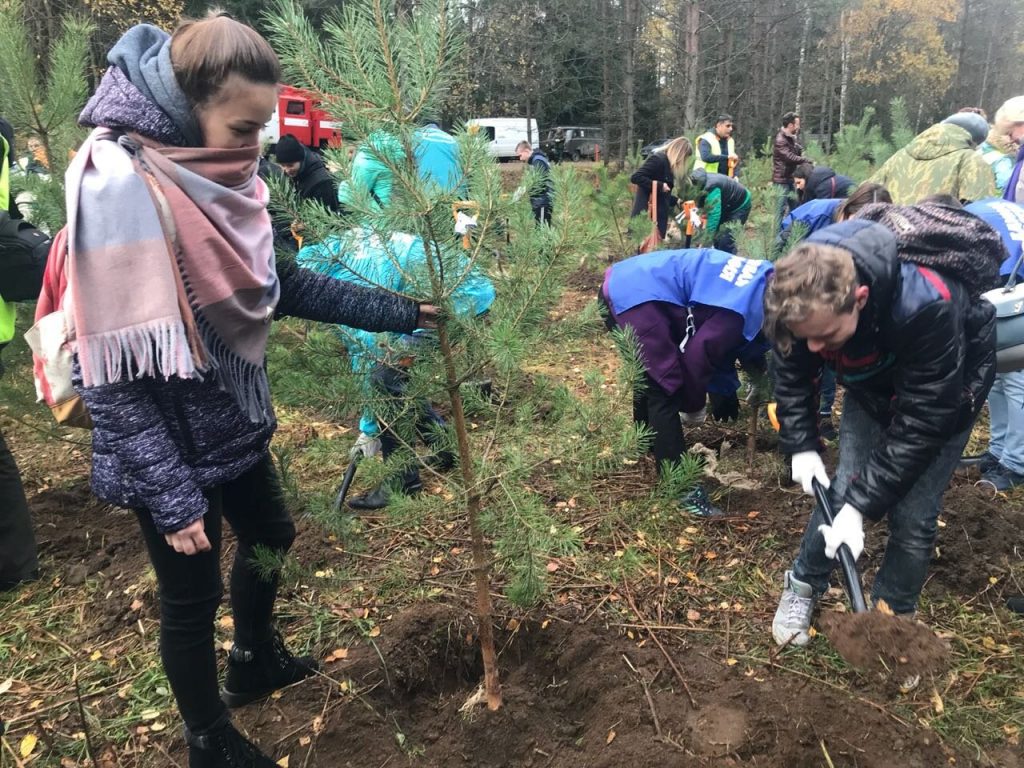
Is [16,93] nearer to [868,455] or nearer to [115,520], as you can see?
[115,520]

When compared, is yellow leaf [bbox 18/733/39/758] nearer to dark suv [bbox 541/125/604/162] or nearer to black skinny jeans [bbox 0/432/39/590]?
black skinny jeans [bbox 0/432/39/590]

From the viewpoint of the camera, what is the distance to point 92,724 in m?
2.11

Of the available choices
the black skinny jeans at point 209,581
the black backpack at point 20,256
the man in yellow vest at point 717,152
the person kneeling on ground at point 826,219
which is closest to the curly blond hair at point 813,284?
the person kneeling on ground at point 826,219

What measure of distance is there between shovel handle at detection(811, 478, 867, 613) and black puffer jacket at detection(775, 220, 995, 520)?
0.12m

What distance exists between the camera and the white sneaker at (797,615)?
236 cm

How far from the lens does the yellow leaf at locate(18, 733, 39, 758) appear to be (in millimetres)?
2018

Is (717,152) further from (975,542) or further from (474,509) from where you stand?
(474,509)

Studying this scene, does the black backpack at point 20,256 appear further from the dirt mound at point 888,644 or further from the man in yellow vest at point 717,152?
the man in yellow vest at point 717,152

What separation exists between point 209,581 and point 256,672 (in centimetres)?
62

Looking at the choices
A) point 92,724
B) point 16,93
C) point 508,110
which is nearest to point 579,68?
point 508,110

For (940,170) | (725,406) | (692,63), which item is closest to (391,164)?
(725,406)

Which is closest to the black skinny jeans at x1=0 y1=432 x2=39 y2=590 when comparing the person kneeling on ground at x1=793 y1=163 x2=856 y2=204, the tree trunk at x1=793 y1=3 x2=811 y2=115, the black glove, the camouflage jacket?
the black glove

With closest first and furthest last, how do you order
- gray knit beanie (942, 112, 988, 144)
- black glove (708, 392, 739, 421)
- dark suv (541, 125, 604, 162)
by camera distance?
black glove (708, 392, 739, 421) < gray knit beanie (942, 112, 988, 144) < dark suv (541, 125, 604, 162)

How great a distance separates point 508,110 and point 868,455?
22059 mm
